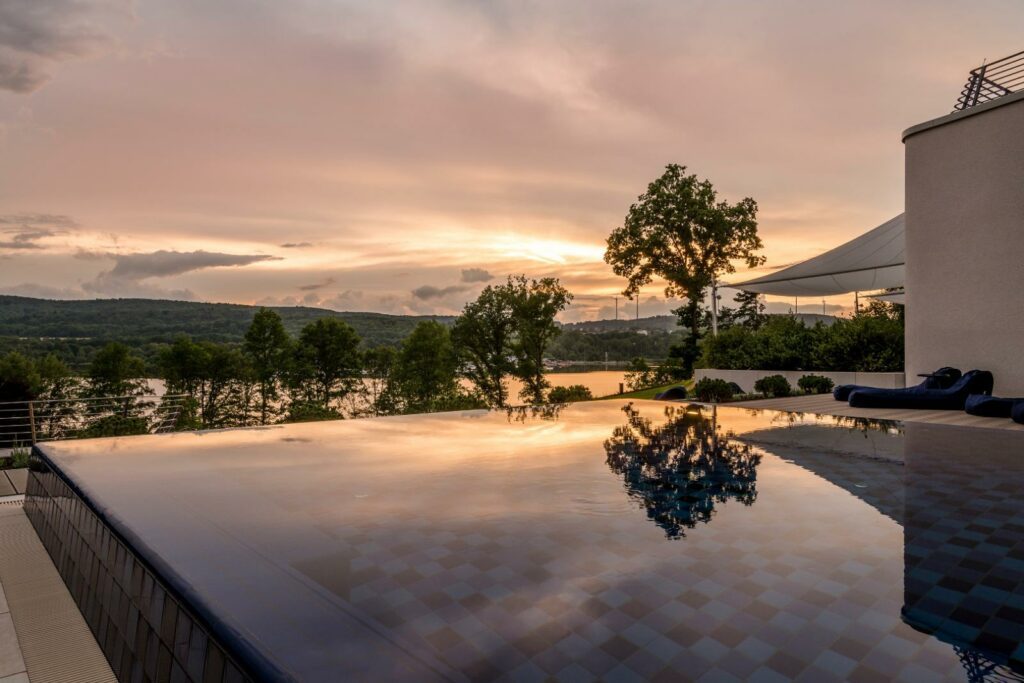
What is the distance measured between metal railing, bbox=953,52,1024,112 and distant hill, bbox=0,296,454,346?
2167cm

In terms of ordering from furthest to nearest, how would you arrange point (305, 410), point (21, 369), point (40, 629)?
point (21, 369) → point (305, 410) → point (40, 629)

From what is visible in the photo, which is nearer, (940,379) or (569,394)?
(940,379)

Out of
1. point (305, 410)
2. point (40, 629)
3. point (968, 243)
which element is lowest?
point (305, 410)

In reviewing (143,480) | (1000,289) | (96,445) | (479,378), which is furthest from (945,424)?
(479,378)

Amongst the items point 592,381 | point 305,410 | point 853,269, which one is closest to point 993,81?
point 853,269

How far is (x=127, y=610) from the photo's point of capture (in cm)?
266

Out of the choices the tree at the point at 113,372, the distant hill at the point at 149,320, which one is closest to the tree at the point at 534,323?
the distant hill at the point at 149,320

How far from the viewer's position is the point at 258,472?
466cm

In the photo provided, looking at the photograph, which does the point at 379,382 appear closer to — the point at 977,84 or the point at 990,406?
the point at 977,84

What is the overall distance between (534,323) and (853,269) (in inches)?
559

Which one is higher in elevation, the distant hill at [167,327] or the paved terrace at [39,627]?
the distant hill at [167,327]

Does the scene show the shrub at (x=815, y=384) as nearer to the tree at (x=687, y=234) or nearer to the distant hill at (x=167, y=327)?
the tree at (x=687, y=234)

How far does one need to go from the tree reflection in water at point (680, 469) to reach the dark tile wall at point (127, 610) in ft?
7.21

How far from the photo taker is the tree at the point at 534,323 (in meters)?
25.0
